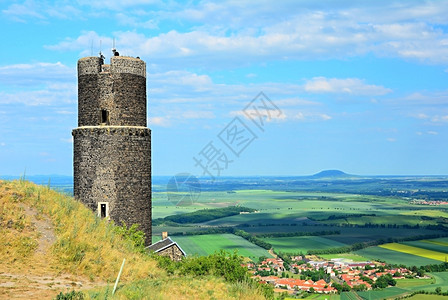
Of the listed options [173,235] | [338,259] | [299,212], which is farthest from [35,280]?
[299,212]

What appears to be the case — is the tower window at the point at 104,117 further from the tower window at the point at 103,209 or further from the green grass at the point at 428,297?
the green grass at the point at 428,297

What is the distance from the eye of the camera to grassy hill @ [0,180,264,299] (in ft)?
41.6

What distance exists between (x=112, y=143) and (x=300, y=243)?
91.6m

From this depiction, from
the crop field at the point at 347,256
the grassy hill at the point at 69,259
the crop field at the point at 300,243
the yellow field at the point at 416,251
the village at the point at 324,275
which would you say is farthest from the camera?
the crop field at the point at 300,243

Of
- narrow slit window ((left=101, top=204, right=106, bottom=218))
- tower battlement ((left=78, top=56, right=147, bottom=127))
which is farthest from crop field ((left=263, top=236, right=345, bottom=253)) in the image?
tower battlement ((left=78, top=56, right=147, bottom=127))

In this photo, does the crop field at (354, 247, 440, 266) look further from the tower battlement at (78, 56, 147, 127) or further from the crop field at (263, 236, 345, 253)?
the tower battlement at (78, 56, 147, 127)

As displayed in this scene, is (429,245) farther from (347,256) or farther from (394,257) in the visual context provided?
(347,256)

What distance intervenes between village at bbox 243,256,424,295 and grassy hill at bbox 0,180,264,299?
3753cm

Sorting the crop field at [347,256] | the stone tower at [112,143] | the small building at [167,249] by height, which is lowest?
the crop field at [347,256]

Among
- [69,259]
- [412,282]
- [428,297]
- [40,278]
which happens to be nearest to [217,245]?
[412,282]

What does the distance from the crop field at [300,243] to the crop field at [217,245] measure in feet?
19.8

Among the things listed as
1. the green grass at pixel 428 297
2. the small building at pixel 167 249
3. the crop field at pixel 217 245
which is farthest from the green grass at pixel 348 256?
the small building at pixel 167 249

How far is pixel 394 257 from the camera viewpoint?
8538 cm

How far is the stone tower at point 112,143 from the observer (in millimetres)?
20656
